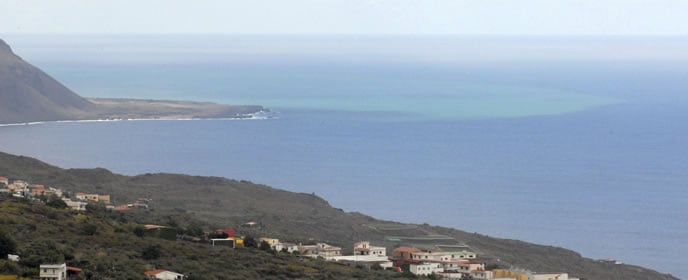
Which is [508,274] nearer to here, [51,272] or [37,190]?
[51,272]

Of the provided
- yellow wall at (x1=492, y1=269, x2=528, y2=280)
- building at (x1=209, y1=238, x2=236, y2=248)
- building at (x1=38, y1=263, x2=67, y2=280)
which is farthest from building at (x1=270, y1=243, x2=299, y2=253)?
building at (x1=38, y1=263, x2=67, y2=280)

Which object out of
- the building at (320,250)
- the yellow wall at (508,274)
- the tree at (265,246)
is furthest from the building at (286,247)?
the yellow wall at (508,274)

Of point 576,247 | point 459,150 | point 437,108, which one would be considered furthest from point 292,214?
point 437,108

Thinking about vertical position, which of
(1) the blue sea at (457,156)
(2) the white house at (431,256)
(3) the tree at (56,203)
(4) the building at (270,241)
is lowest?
(2) the white house at (431,256)

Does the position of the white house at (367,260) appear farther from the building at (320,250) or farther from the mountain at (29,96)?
the mountain at (29,96)

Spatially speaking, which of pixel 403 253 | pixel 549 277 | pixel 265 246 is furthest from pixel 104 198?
pixel 549 277

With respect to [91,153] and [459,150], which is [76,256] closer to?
[91,153]

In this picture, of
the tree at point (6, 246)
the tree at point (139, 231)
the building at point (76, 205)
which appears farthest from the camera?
the building at point (76, 205)
